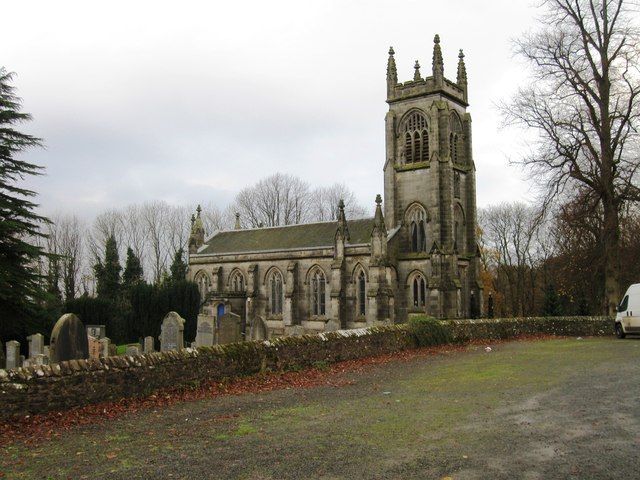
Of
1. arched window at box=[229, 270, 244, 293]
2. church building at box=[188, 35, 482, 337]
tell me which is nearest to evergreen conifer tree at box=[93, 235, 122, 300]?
arched window at box=[229, 270, 244, 293]

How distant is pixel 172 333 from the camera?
2197cm

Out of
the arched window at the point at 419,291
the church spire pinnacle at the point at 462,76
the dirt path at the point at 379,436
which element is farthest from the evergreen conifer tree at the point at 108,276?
the dirt path at the point at 379,436

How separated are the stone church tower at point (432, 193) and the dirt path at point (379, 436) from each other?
22259mm

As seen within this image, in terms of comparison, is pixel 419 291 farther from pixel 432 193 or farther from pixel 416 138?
pixel 416 138

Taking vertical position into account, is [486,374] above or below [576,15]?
below

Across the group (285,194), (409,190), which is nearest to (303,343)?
(409,190)

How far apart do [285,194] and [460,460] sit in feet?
204

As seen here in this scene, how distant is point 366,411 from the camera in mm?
9703

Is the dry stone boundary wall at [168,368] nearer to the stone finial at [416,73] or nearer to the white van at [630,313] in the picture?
the white van at [630,313]

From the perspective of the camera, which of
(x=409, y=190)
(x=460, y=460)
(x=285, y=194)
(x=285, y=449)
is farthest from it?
(x=285, y=194)

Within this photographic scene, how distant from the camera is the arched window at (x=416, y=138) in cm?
3775

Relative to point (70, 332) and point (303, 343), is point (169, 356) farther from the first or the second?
point (303, 343)

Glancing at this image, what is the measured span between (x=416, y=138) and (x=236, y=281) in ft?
53.9

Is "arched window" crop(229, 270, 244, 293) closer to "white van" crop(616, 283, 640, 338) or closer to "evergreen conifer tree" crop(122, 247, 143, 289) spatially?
Answer: "evergreen conifer tree" crop(122, 247, 143, 289)
